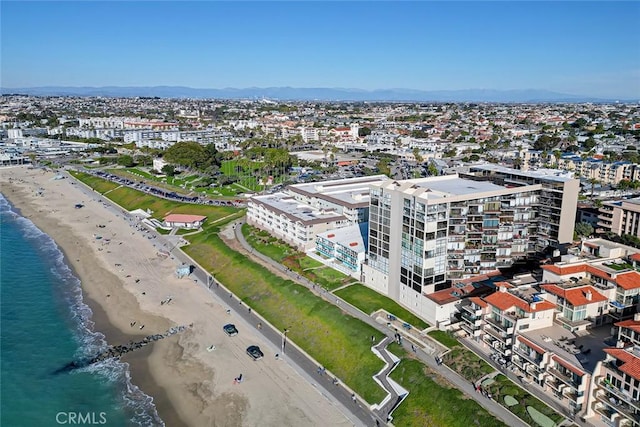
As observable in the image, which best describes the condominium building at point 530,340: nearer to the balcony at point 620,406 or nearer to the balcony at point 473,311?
the balcony at point 473,311

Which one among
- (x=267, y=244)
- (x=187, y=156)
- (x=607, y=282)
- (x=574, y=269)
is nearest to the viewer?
(x=607, y=282)

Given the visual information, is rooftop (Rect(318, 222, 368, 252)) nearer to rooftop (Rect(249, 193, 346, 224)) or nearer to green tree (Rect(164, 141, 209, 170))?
rooftop (Rect(249, 193, 346, 224))

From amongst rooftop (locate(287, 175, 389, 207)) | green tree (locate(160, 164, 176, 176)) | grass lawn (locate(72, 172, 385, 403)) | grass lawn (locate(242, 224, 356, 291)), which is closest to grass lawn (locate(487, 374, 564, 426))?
grass lawn (locate(72, 172, 385, 403))

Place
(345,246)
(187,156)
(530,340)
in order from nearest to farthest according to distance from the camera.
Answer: (530,340) < (345,246) < (187,156)

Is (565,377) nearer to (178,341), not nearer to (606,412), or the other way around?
(606,412)

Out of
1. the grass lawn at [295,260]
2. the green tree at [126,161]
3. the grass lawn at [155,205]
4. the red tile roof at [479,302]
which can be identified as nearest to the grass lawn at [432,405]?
the red tile roof at [479,302]

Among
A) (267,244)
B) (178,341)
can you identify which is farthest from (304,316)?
(267,244)

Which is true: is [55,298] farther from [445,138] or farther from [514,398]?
[445,138]
